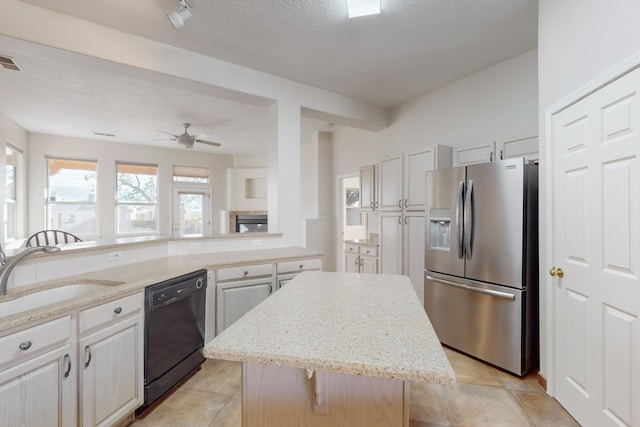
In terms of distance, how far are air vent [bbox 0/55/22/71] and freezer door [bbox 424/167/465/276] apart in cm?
422

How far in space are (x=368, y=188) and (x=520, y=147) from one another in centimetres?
217

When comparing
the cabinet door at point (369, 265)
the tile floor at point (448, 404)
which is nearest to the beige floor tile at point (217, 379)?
the tile floor at point (448, 404)

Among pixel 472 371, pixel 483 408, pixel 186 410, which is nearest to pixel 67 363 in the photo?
pixel 186 410

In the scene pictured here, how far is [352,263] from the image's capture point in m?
4.61

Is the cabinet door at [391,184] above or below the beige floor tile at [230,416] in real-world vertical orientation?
above

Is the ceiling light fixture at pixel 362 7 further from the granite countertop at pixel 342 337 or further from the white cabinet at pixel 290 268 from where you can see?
the white cabinet at pixel 290 268

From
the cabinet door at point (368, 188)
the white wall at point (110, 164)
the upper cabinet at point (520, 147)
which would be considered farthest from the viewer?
the white wall at point (110, 164)

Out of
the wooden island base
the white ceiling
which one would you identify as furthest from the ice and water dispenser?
the wooden island base

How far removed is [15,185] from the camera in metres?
4.95

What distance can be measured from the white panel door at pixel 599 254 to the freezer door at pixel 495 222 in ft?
0.92

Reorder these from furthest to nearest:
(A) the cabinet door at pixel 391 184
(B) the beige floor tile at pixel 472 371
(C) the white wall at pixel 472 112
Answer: (A) the cabinet door at pixel 391 184 < (C) the white wall at pixel 472 112 < (B) the beige floor tile at pixel 472 371

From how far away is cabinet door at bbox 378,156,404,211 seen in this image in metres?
3.60

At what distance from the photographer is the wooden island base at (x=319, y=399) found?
0.96 m

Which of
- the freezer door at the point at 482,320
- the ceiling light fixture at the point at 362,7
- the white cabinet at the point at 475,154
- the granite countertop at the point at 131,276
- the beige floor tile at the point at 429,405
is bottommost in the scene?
the beige floor tile at the point at 429,405
